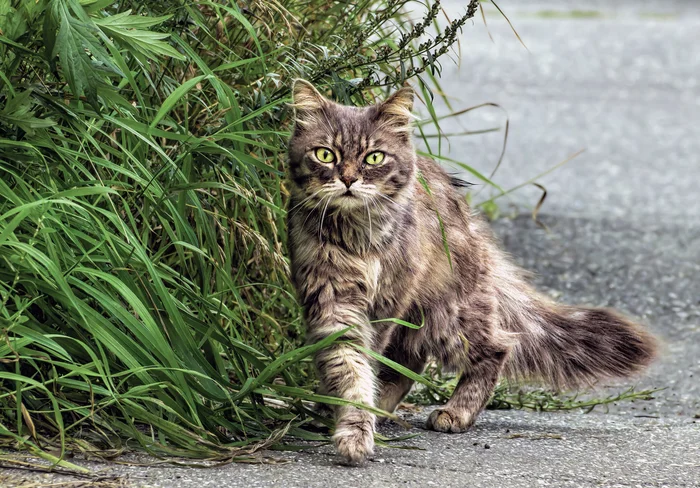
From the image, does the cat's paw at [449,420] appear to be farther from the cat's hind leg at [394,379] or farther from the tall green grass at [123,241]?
the tall green grass at [123,241]

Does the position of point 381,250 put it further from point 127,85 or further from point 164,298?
point 127,85

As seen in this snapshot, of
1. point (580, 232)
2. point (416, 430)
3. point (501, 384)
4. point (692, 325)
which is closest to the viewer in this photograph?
point (416, 430)

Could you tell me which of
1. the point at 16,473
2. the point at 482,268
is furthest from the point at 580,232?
the point at 16,473

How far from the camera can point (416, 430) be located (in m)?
3.63

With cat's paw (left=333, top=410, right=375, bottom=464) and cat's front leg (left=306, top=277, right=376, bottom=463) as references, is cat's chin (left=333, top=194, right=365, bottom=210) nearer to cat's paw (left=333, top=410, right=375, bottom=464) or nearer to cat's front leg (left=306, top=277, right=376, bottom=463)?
cat's front leg (left=306, top=277, right=376, bottom=463)

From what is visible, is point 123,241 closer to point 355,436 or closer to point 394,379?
point 355,436

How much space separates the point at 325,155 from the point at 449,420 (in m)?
1.06

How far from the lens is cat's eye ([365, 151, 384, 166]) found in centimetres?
336

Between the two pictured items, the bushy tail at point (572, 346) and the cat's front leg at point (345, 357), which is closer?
the cat's front leg at point (345, 357)

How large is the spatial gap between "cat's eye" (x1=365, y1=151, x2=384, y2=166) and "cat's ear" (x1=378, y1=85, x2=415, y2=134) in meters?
0.15

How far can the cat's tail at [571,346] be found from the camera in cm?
392

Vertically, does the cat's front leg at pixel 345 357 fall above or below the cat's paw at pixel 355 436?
above

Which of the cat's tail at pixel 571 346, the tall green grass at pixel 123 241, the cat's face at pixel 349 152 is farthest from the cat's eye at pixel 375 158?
the cat's tail at pixel 571 346

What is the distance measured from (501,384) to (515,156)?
6.31 metres
